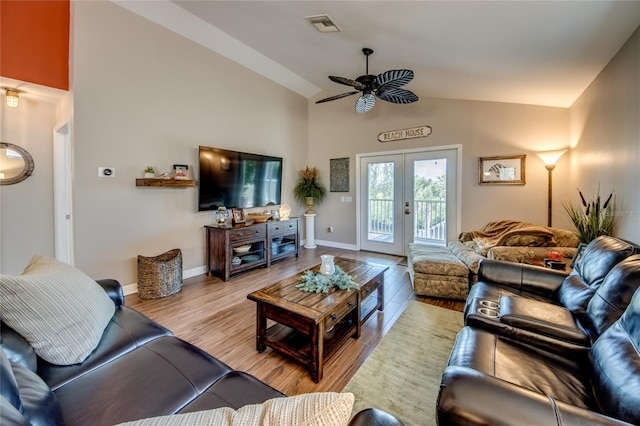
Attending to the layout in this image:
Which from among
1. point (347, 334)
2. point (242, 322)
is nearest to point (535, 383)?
point (347, 334)

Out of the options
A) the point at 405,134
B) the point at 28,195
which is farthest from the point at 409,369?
the point at 28,195

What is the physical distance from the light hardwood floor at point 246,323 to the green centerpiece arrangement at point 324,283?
504 millimetres

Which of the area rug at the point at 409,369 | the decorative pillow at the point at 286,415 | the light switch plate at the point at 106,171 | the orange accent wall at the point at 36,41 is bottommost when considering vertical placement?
the area rug at the point at 409,369

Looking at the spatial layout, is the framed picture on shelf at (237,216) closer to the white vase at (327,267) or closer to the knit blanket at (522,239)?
the white vase at (327,267)

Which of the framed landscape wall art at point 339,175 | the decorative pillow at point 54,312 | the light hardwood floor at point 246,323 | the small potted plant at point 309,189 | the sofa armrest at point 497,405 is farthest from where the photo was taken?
the small potted plant at point 309,189

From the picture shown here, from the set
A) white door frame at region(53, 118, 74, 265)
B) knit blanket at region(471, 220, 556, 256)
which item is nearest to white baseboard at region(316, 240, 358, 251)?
knit blanket at region(471, 220, 556, 256)

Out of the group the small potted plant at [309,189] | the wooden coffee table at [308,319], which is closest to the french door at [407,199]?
the small potted plant at [309,189]

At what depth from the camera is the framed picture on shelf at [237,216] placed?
4027 mm

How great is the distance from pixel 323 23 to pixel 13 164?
4.23 metres

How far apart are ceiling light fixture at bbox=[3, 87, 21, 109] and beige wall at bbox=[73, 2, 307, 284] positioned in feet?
3.19

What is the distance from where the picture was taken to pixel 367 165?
532 centimetres

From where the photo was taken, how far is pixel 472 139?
4234 mm

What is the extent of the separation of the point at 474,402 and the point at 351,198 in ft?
15.7

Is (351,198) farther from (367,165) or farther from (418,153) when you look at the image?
(418,153)
